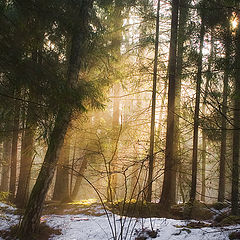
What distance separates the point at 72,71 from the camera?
19.2 ft

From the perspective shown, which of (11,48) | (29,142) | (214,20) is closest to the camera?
(11,48)

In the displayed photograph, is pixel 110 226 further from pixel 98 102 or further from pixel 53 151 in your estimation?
pixel 98 102

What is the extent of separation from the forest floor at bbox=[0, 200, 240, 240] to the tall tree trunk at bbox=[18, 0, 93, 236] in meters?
0.46

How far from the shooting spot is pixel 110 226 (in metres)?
3.53

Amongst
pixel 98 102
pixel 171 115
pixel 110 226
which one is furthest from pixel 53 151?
pixel 171 115

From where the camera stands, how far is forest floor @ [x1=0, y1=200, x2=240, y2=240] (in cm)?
418

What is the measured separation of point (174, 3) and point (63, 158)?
842cm

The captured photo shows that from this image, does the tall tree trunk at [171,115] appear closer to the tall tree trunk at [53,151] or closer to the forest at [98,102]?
the forest at [98,102]

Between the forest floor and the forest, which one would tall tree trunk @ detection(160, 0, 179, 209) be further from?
the forest floor

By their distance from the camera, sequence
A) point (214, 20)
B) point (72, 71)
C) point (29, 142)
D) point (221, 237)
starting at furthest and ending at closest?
point (29, 142) < point (214, 20) < point (72, 71) < point (221, 237)

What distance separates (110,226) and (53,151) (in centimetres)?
282

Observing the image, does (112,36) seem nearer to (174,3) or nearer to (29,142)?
(174,3)

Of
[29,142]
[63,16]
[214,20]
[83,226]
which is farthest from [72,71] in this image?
[214,20]

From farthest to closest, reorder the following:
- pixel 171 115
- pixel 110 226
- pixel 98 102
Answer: pixel 171 115, pixel 98 102, pixel 110 226
